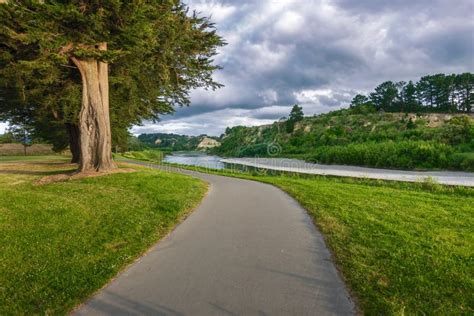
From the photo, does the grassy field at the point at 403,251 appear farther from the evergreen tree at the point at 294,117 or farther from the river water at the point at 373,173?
the evergreen tree at the point at 294,117

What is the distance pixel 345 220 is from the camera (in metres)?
7.07

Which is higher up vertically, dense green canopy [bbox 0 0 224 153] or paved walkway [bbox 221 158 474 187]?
dense green canopy [bbox 0 0 224 153]

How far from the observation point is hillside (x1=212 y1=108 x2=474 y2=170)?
2662 cm

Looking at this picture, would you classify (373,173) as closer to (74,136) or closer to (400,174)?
(400,174)

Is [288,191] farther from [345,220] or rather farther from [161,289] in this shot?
[161,289]

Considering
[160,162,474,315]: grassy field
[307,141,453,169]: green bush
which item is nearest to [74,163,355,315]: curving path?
[160,162,474,315]: grassy field

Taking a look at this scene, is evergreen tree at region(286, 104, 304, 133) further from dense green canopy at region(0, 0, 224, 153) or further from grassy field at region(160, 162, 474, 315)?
grassy field at region(160, 162, 474, 315)

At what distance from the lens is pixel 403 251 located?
4922 mm

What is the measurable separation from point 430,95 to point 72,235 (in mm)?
91683

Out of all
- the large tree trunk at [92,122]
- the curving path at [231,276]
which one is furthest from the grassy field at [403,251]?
the large tree trunk at [92,122]

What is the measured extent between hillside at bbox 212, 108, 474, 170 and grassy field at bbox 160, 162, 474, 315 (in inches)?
772

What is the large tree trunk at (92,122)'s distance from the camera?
13.8 metres

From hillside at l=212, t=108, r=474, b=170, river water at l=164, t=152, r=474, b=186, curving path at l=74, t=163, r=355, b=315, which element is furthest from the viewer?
hillside at l=212, t=108, r=474, b=170

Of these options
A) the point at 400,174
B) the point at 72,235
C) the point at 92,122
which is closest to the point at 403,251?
the point at 72,235
